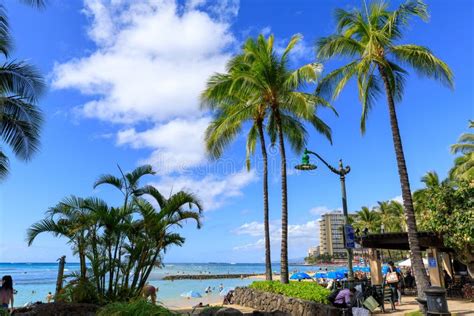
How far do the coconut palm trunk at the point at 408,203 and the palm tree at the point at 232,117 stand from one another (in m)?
5.57

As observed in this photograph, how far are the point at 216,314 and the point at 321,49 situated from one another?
30.4 feet

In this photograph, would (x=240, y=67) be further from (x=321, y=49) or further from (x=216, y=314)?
(x=216, y=314)

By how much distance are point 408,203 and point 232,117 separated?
7578 millimetres

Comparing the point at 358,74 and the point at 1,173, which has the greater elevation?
the point at 358,74

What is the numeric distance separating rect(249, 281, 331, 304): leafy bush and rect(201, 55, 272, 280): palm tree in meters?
2.98

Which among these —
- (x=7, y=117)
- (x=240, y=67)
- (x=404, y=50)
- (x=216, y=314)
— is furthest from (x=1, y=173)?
(x=404, y=50)

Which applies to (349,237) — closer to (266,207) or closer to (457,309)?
(457,309)

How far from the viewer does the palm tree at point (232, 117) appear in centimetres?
1694

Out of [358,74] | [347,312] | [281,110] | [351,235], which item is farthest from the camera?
[281,110]

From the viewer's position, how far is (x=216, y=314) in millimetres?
9797

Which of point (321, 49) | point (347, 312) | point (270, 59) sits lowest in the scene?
point (347, 312)

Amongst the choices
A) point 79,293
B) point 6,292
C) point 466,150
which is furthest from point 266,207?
point 466,150

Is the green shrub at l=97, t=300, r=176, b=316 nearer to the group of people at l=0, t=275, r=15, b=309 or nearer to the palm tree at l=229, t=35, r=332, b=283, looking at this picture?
the group of people at l=0, t=275, r=15, b=309

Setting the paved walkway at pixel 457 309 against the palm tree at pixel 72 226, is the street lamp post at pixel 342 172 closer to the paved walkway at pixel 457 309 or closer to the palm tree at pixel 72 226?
the paved walkway at pixel 457 309
